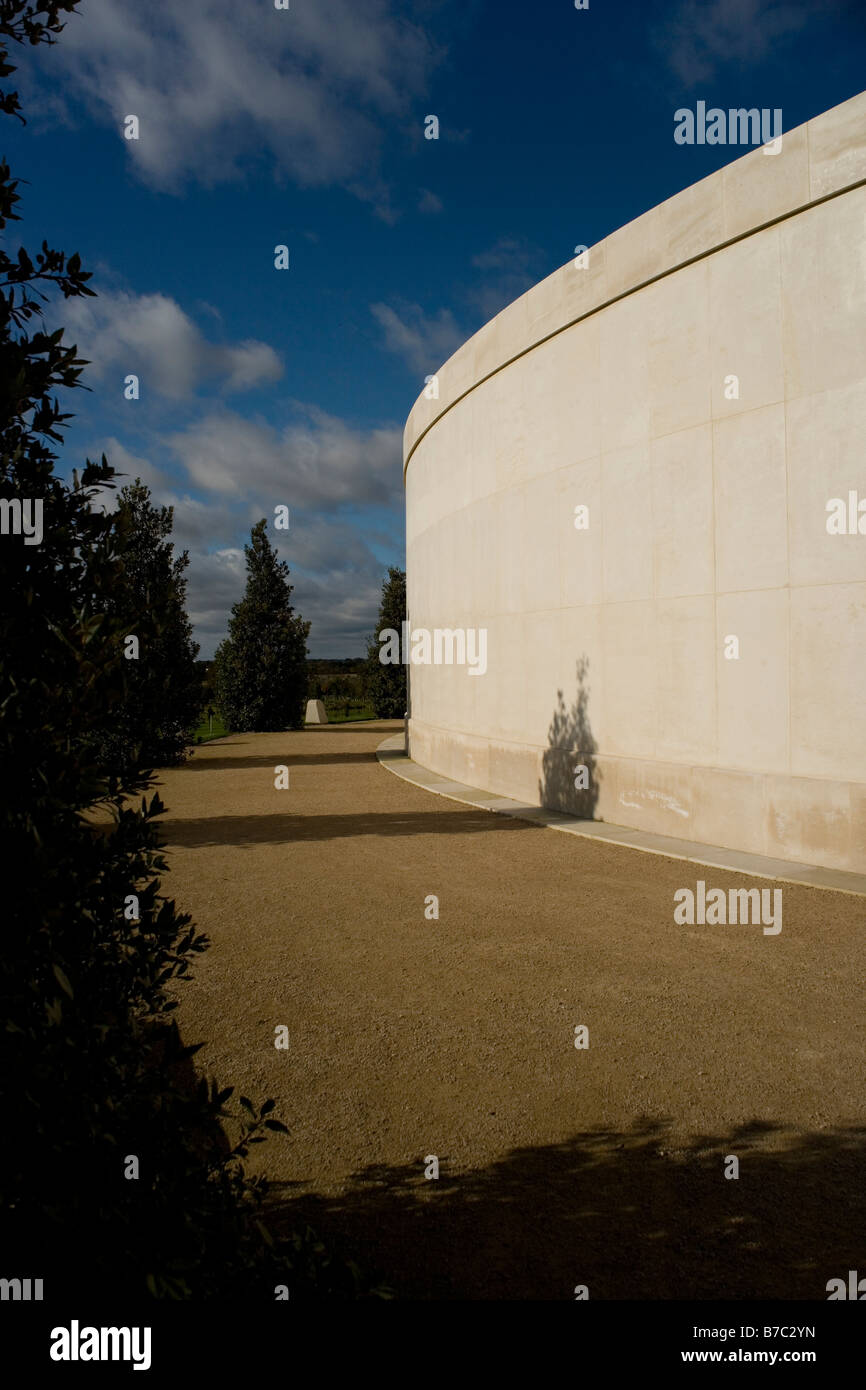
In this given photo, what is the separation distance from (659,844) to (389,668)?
28.3 m

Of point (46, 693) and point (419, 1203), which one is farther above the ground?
point (46, 693)

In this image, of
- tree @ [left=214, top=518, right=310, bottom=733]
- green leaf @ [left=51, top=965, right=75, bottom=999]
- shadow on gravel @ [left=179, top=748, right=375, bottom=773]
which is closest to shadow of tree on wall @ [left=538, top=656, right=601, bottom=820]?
shadow on gravel @ [left=179, top=748, right=375, bottom=773]

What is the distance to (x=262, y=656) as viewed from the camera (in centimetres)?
3356

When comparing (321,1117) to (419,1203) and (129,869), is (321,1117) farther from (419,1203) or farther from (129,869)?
(129,869)

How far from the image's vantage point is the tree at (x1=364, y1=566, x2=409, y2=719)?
37.0 m

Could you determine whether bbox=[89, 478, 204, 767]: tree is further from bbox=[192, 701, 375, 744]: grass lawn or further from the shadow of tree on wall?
bbox=[192, 701, 375, 744]: grass lawn

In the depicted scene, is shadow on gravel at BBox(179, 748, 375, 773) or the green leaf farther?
shadow on gravel at BBox(179, 748, 375, 773)

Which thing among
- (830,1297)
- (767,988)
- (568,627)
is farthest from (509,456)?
(830,1297)

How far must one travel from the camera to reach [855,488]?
29.5 ft

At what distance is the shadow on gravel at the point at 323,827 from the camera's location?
11984 millimetres

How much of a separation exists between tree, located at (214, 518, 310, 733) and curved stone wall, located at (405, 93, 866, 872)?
65.6 ft

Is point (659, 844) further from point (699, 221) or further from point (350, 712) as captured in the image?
point (350, 712)
